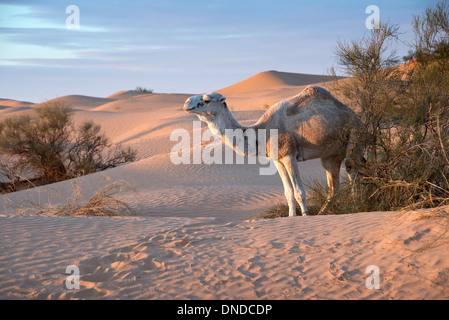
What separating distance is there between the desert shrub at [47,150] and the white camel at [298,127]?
1134 centimetres

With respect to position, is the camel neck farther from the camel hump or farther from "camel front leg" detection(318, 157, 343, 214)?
"camel front leg" detection(318, 157, 343, 214)

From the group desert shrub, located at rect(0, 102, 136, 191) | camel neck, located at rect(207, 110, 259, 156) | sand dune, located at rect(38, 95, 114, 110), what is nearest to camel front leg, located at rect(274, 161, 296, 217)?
camel neck, located at rect(207, 110, 259, 156)

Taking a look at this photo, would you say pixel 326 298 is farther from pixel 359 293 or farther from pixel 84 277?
pixel 84 277

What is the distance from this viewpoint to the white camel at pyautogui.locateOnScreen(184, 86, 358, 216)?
7.80m

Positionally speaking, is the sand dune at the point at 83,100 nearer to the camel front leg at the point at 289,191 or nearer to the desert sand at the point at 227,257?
the camel front leg at the point at 289,191

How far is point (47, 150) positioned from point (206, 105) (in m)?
13.5

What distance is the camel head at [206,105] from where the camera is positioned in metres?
7.47

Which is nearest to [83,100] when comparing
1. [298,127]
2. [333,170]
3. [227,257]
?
[333,170]

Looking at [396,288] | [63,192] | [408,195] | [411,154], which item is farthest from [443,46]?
[63,192]

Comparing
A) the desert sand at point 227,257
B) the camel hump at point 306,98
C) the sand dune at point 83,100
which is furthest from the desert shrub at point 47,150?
the sand dune at point 83,100

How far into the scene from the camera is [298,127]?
791 cm

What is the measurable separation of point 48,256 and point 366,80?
6591 millimetres

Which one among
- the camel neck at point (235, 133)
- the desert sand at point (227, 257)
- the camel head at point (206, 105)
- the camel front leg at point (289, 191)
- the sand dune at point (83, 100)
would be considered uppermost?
the sand dune at point (83, 100)

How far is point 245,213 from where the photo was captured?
405 inches
